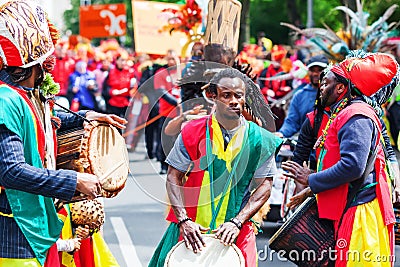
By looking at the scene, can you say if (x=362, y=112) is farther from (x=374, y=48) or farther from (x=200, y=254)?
(x=374, y=48)

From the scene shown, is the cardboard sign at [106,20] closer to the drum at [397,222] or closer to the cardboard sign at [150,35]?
the cardboard sign at [150,35]

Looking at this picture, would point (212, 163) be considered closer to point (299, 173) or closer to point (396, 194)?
point (299, 173)

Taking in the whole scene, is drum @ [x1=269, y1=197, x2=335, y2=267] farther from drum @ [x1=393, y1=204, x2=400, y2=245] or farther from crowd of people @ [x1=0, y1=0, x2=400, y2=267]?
drum @ [x1=393, y1=204, x2=400, y2=245]

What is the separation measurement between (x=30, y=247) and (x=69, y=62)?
664 inches

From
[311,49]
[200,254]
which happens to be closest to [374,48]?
[311,49]

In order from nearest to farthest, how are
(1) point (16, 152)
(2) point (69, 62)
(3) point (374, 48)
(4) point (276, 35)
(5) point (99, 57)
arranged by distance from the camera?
(1) point (16, 152)
(3) point (374, 48)
(2) point (69, 62)
(5) point (99, 57)
(4) point (276, 35)

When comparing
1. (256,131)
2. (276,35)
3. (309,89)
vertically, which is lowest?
(276,35)

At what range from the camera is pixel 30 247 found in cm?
412

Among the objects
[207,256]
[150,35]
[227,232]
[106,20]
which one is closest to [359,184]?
[227,232]

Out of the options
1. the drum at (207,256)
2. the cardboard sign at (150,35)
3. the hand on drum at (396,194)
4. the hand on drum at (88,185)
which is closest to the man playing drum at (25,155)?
Answer: the hand on drum at (88,185)

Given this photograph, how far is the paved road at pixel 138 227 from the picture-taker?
7.83 metres

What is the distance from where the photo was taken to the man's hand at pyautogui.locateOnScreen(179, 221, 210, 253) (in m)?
4.55

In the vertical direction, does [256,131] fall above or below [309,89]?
above

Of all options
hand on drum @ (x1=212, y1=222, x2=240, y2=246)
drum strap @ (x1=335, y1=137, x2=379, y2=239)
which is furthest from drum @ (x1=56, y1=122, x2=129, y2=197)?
drum strap @ (x1=335, y1=137, x2=379, y2=239)
